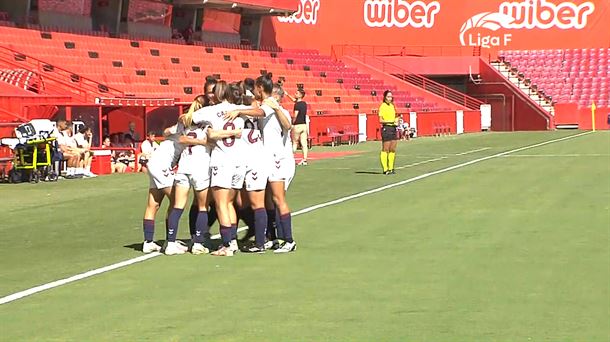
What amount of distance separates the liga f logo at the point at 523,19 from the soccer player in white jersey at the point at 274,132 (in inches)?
2242

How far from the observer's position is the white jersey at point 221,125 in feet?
35.3

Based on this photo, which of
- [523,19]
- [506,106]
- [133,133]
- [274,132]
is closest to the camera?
[274,132]

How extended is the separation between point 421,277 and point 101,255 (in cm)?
367

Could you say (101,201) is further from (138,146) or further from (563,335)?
(563,335)

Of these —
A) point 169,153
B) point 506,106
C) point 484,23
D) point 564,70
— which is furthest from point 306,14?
point 169,153

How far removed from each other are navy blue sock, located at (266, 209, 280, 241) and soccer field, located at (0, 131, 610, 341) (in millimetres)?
333

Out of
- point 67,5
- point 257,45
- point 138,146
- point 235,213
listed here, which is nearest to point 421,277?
point 235,213

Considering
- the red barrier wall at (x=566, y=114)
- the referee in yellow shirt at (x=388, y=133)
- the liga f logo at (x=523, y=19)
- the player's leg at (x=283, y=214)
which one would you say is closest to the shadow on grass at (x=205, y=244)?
the player's leg at (x=283, y=214)

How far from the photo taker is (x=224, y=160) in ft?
35.9

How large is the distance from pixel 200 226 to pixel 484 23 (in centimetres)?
5787

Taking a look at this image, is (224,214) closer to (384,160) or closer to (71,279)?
(71,279)

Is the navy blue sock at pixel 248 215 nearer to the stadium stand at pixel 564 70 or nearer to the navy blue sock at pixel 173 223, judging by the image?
the navy blue sock at pixel 173 223

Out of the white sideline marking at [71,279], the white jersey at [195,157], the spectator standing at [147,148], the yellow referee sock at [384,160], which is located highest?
the white jersey at [195,157]

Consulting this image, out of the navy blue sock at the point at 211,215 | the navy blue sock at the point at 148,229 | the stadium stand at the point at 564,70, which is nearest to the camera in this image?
the navy blue sock at the point at 148,229
